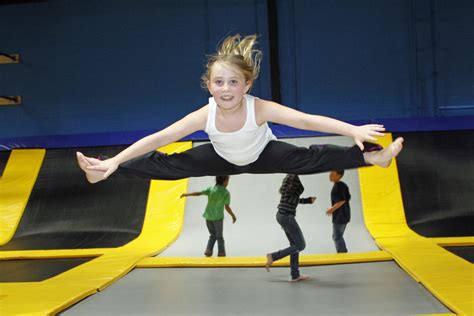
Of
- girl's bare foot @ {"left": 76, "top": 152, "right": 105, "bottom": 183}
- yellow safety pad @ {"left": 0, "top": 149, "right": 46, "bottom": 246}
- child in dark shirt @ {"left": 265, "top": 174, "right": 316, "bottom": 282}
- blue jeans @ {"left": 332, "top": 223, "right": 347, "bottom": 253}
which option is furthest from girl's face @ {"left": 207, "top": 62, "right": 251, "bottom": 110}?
yellow safety pad @ {"left": 0, "top": 149, "right": 46, "bottom": 246}

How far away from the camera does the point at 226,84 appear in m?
2.55

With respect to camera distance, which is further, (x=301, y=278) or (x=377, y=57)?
(x=377, y=57)

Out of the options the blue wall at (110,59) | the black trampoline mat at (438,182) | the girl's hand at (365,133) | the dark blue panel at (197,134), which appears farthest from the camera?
the blue wall at (110,59)

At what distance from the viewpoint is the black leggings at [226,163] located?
278cm

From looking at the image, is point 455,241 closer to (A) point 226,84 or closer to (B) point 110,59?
(A) point 226,84

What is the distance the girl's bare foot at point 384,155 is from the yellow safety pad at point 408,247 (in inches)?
39.8

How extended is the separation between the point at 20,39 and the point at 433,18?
6675 mm

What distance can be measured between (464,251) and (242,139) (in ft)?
10.3

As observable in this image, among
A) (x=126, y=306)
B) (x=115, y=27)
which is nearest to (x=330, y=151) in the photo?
(x=126, y=306)

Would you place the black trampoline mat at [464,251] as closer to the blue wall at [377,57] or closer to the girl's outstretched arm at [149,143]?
the girl's outstretched arm at [149,143]

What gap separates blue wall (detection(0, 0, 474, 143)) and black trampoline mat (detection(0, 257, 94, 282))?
369 cm

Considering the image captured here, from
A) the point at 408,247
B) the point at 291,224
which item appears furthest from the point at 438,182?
the point at 291,224

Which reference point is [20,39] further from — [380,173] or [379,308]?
[379,308]

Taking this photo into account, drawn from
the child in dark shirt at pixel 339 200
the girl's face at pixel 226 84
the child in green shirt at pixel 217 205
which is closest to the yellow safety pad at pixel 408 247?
the child in dark shirt at pixel 339 200
